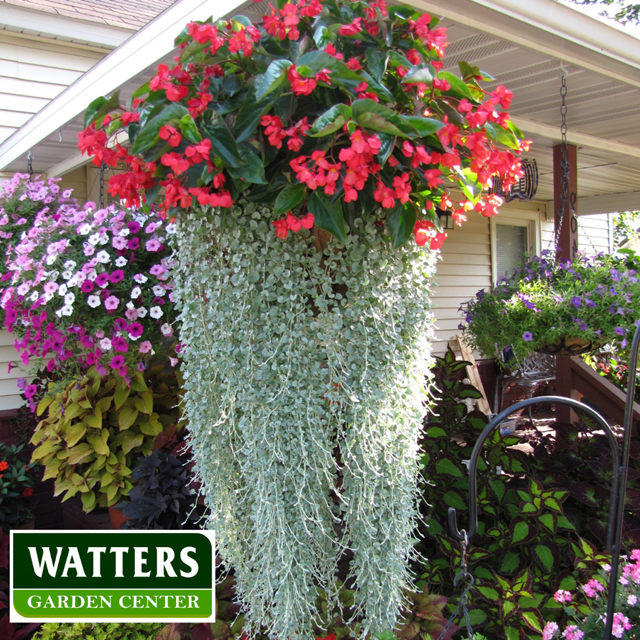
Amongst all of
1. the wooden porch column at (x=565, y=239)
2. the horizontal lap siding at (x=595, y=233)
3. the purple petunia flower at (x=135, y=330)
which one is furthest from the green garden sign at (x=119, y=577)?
the horizontal lap siding at (x=595, y=233)

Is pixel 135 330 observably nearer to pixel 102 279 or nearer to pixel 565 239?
pixel 102 279

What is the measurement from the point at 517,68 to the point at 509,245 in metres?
4.22

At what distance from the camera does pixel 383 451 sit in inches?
58.5

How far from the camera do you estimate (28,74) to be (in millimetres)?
3561

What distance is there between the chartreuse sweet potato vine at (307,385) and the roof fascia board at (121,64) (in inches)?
30.5

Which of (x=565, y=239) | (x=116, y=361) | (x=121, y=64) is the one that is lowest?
(x=116, y=361)

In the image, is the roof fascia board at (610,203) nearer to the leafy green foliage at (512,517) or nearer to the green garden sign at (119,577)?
the leafy green foliage at (512,517)

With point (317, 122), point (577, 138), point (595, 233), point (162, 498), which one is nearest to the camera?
point (317, 122)

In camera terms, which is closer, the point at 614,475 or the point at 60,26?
the point at 614,475

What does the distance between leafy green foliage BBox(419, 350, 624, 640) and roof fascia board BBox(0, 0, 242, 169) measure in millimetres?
1777

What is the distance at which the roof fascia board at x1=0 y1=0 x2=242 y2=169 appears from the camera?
5.96ft

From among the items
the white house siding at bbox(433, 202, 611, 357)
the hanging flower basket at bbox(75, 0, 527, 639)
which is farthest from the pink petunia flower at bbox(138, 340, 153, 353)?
the white house siding at bbox(433, 202, 611, 357)

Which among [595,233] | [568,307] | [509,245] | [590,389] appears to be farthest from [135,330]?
[595,233]

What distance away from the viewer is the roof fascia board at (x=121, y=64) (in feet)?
5.96
